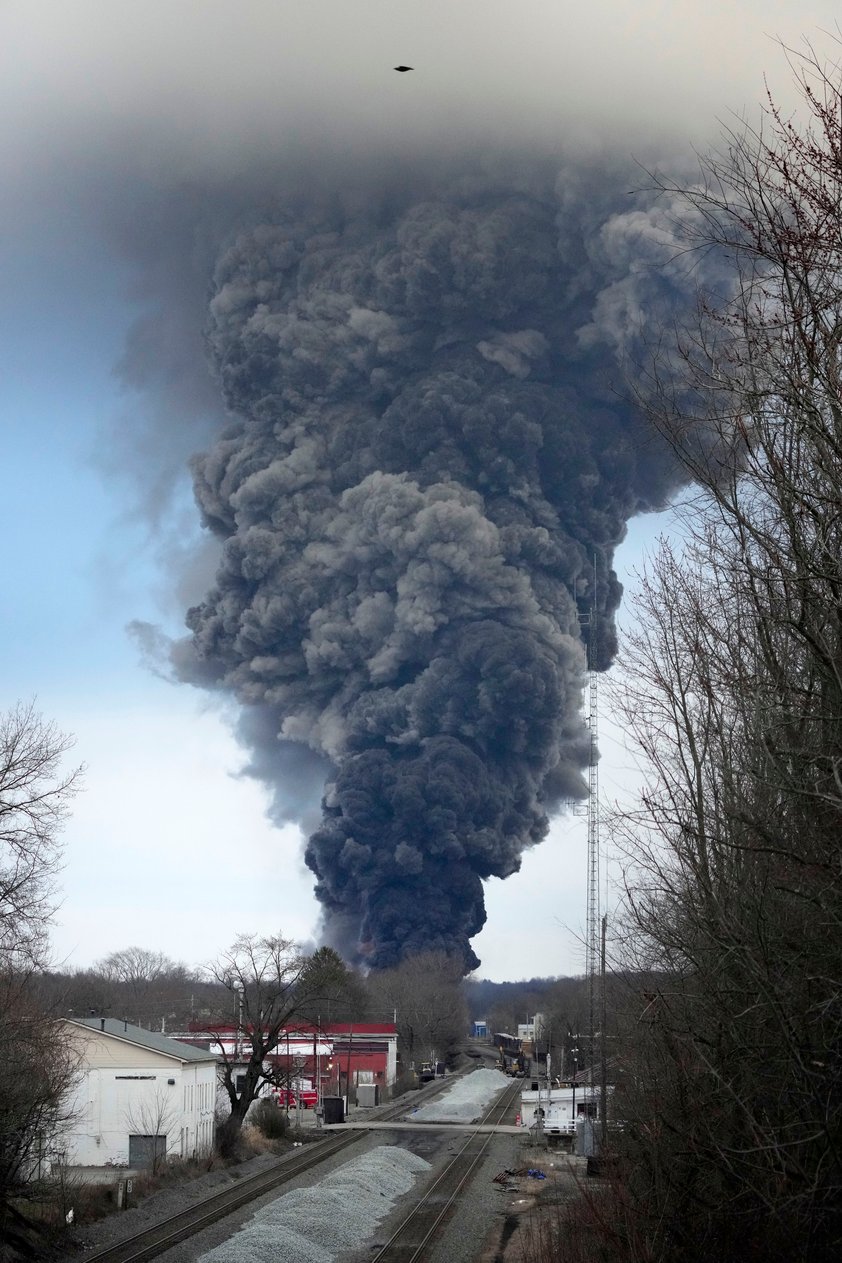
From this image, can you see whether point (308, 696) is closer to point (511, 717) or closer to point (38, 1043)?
point (511, 717)

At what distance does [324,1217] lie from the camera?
21.4 meters

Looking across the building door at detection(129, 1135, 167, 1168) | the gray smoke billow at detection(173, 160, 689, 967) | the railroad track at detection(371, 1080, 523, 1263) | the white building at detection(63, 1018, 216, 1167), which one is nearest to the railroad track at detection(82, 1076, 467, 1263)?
Answer: the building door at detection(129, 1135, 167, 1168)

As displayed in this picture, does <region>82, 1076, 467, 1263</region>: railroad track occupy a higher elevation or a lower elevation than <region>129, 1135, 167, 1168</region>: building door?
lower

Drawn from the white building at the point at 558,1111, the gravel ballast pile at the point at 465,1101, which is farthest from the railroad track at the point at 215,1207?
the gravel ballast pile at the point at 465,1101

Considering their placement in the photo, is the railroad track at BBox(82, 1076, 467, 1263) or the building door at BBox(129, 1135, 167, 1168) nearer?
the railroad track at BBox(82, 1076, 467, 1263)

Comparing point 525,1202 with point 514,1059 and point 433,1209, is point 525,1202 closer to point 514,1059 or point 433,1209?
point 433,1209

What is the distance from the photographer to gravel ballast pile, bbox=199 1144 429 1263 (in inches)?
723

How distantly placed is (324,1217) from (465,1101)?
2859 centimetres

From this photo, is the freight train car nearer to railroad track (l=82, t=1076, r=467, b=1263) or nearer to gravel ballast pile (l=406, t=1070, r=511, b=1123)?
gravel ballast pile (l=406, t=1070, r=511, b=1123)

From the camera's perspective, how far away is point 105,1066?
30047 mm

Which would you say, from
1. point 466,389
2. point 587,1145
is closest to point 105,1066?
point 587,1145

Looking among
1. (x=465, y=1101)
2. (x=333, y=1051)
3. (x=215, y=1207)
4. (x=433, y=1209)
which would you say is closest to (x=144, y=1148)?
(x=215, y=1207)

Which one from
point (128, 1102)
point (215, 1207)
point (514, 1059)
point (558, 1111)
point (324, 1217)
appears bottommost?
point (215, 1207)

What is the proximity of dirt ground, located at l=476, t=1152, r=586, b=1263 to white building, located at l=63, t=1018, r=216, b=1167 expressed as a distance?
7.51m
